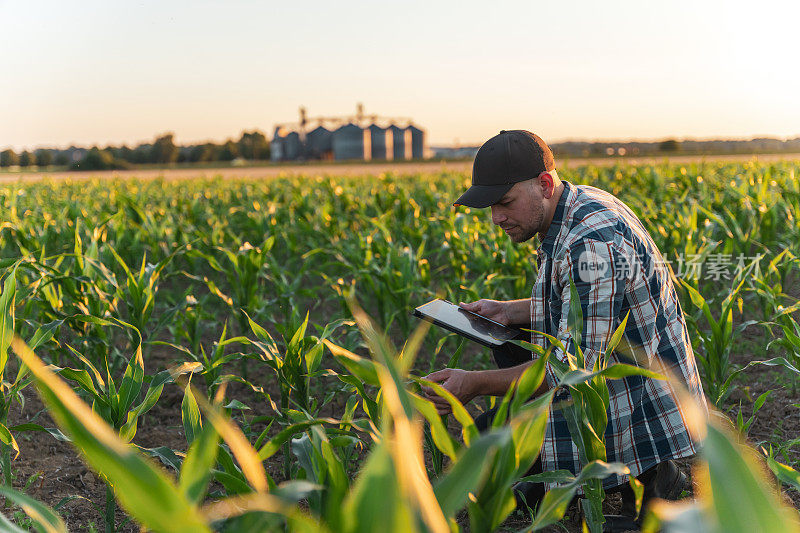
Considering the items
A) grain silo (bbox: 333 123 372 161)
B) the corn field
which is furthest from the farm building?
the corn field

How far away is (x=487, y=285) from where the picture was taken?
330cm

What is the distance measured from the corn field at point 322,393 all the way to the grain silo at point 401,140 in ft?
198

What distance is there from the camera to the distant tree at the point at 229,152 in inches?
2279

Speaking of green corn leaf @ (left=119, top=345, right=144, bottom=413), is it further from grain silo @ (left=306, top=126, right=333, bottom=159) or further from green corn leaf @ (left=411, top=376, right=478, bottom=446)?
grain silo @ (left=306, top=126, right=333, bottom=159)

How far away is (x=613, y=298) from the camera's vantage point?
6.00 feet

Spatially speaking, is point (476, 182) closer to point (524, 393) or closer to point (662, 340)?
point (662, 340)

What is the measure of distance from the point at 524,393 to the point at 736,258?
11.7 ft

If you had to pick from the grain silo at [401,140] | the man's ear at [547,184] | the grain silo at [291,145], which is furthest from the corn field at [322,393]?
the grain silo at [401,140]

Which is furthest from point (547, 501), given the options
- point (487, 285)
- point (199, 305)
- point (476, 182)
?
point (199, 305)

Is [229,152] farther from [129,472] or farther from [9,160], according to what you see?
[129,472]

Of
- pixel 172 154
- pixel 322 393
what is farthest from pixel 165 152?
pixel 322 393

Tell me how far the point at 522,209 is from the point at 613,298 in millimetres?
393

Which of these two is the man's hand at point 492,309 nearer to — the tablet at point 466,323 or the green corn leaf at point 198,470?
the tablet at point 466,323

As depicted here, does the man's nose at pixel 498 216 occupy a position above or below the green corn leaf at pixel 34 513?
above
